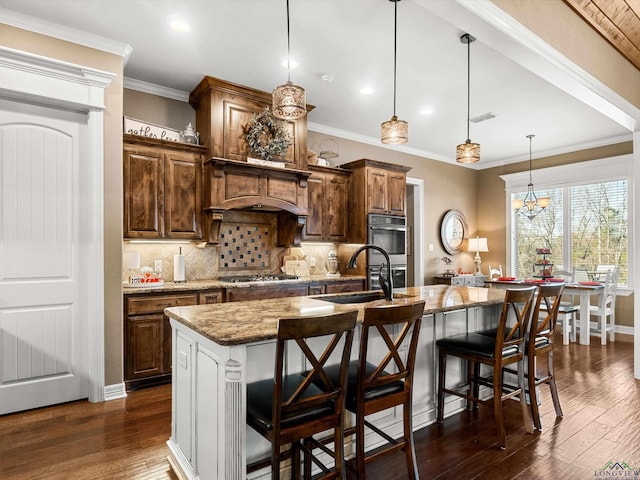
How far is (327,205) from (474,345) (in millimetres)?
3101

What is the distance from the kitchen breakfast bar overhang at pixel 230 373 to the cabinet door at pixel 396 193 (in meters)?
2.86

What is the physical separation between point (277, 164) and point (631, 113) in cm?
347

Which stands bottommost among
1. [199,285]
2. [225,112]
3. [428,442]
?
[428,442]

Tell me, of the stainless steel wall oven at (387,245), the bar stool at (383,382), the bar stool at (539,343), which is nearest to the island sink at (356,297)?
the bar stool at (383,382)

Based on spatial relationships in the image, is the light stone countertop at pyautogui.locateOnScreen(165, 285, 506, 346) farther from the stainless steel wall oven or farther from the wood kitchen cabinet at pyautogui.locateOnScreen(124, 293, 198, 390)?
the stainless steel wall oven

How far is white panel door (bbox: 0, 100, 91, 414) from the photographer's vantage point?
2.98 m

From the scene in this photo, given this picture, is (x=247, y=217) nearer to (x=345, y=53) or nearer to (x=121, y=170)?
(x=121, y=170)

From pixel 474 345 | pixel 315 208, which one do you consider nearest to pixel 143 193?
pixel 315 208

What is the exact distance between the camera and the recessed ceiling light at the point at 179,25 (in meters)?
2.99

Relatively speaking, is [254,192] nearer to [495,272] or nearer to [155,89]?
[155,89]

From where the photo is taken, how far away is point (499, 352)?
2500 mm

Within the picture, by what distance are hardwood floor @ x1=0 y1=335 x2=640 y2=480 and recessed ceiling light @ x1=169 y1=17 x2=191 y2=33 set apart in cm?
306

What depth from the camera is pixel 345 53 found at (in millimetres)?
3479

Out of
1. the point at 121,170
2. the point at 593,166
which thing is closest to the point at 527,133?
the point at 593,166
